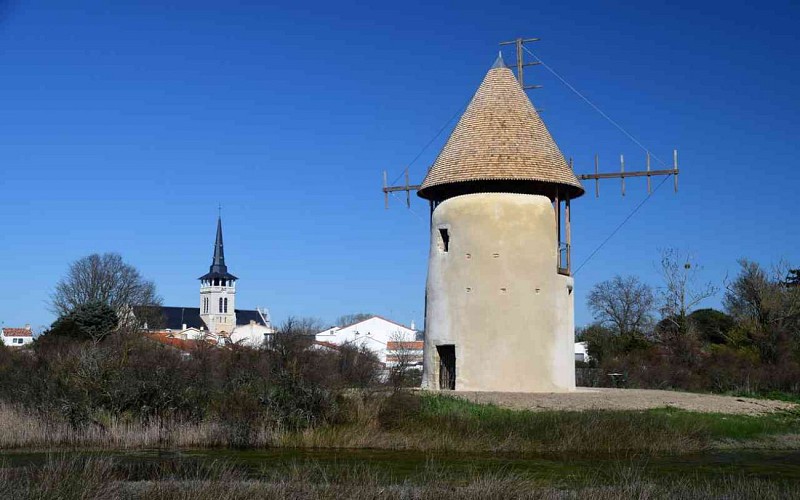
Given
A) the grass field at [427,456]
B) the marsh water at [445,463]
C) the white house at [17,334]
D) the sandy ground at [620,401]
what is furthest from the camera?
the white house at [17,334]

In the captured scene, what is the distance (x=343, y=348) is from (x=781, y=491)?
2328 centimetres

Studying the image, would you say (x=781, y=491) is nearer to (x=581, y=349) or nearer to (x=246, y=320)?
(x=581, y=349)

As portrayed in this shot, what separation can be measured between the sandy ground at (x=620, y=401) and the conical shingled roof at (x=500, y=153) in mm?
5336

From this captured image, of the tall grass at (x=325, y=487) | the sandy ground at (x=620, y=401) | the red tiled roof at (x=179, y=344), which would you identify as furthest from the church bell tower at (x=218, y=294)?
the tall grass at (x=325, y=487)

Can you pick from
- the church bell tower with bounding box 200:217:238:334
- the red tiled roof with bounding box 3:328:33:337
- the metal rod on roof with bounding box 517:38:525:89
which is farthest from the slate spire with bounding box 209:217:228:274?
the metal rod on roof with bounding box 517:38:525:89

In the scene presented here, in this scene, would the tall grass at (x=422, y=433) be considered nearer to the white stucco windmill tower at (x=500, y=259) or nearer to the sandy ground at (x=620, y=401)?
the sandy ground at (x=620, y=401)

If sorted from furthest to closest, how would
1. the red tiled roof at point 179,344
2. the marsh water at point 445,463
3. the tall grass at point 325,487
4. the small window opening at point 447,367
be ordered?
the red tiled roof at point 179,344, the small window opening at point 447,367, the marsh water at point 445,463, the tall grass at point 325,487

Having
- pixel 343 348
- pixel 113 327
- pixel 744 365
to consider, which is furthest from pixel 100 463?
pixel 113 327

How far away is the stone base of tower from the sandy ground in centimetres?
126

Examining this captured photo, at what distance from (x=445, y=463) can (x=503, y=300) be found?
29.0 feet

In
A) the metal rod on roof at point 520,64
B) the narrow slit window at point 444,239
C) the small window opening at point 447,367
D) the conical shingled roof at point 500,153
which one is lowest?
the small window opening at point 447,367

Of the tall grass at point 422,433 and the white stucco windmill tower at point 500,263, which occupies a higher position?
Answer: the white stucco windmill tower at point 500,263

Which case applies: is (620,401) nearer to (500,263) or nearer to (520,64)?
(500,263)

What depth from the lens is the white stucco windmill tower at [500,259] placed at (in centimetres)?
2328
